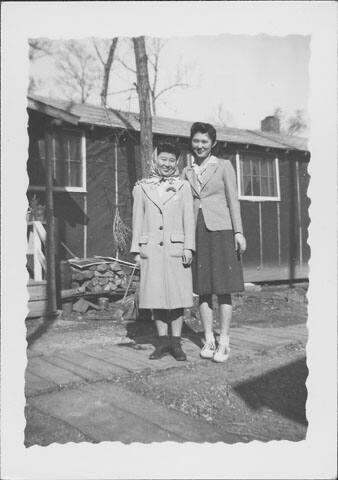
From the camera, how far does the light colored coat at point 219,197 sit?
3723 mm

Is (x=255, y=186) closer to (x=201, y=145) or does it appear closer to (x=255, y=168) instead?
(x=255, y=168)

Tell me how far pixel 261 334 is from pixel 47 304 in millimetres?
3254

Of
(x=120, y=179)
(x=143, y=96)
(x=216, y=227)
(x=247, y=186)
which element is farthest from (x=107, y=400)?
(x=247, y=186)

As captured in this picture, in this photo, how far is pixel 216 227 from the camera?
3730mm

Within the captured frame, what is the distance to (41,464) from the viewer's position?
223 centimetres

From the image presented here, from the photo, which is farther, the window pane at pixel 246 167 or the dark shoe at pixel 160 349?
the window pane at pixel 246 167

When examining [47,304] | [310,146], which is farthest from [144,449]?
[47,304]

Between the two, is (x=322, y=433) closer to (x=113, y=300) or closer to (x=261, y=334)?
(x=261, y=334)

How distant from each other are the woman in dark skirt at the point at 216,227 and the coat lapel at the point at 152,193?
1.05 feet

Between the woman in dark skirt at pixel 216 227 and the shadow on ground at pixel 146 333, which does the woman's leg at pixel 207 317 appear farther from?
the shadow on ground at pixel 146 333

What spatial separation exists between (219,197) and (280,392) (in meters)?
1.57

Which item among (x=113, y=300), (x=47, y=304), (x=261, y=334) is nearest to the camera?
(x=261, y=334)

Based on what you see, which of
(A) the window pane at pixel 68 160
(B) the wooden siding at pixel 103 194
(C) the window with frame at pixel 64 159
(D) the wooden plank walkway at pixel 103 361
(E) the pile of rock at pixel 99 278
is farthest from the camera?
(B) the wooden siding at pixel 103 194

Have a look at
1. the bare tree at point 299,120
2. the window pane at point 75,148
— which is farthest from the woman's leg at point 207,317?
the window pane at point 75,148
